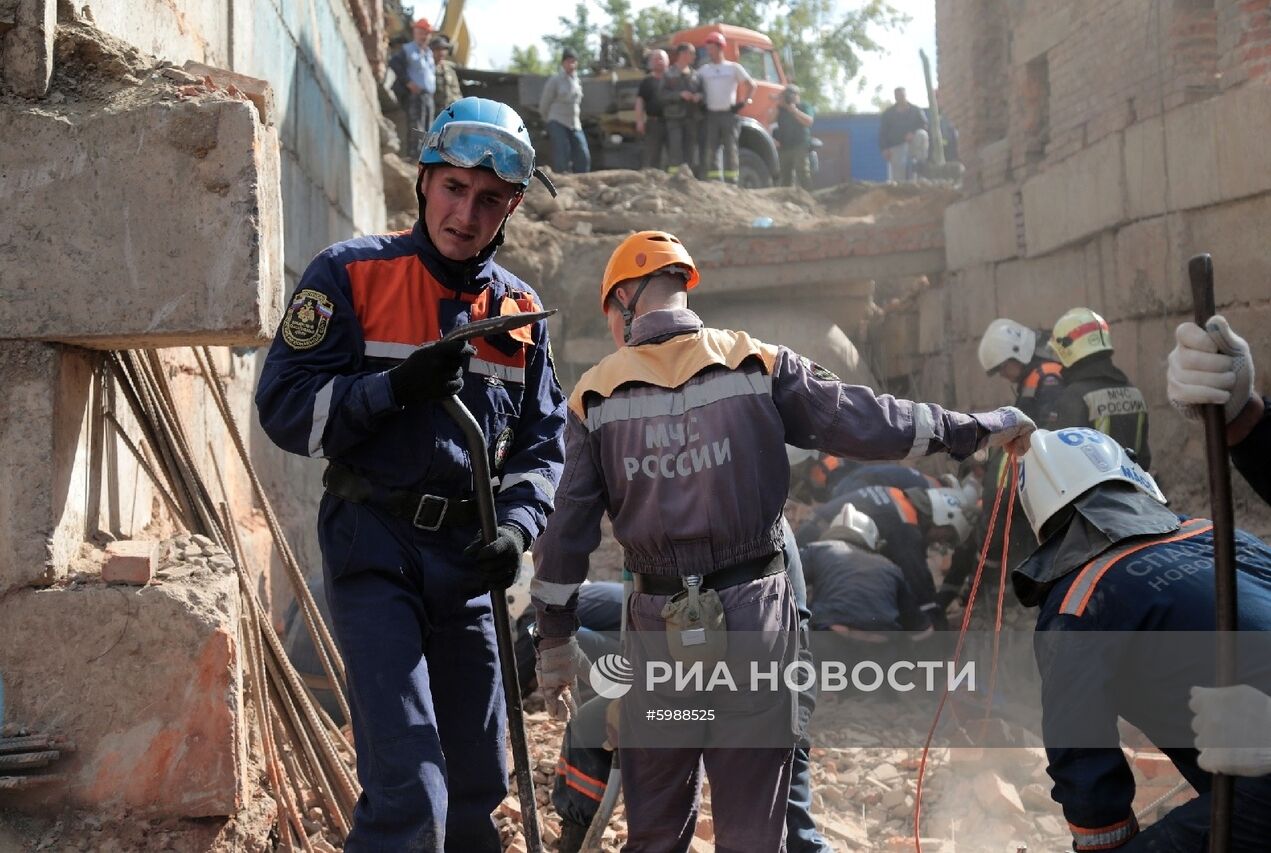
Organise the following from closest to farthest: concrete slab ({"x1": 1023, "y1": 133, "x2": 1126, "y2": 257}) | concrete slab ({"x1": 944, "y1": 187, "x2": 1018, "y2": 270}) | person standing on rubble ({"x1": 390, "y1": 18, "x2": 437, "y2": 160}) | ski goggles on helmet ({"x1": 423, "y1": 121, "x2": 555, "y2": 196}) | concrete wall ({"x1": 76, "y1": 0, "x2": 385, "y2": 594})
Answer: ski goggles on helmet ({"x1": 423, "y1": 121, "x2": 555, "y2": 196}) < concrete wall ({"x1": 76, "y1": 0, "x2": 385, "y2": 594}) < concrete slab ({"x1": 1023, "y1": 133, "x2": 1126, "y2": 257}) < concrete slab ({"x1": 944, "y1": 187, "x2": 1018, "y2": 270}) < person standing on rubble ({"x1": 390, "y1": 18, "x2": 437, "y2": 160})

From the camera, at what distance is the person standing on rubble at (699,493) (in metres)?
3.33

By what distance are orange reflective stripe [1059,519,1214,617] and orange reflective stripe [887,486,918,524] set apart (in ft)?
13.1

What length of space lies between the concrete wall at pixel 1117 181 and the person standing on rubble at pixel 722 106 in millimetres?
4610

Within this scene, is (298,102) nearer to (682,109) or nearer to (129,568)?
(129,568)

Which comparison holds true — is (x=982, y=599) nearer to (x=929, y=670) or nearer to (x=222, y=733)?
(x=929, y=670)

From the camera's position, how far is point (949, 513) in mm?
7816

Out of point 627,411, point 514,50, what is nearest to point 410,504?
point 627,411

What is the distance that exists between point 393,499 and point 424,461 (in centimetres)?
11

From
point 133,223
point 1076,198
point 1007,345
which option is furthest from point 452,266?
point 1076,198

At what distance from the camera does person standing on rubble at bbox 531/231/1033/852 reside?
10.9 feet

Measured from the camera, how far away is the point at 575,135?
53.8 ft

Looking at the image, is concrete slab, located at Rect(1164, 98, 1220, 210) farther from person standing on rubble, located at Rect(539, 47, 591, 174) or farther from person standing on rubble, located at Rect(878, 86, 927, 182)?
person standing on rubble, located at Rect(878, 86, 927, 182)

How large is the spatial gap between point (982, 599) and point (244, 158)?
5931mm

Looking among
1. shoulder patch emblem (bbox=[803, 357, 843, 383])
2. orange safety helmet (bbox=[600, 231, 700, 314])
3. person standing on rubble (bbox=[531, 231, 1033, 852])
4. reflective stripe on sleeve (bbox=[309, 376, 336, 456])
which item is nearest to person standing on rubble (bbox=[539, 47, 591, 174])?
orange safety helmet (bbox=[600, 231, 700, 314])
